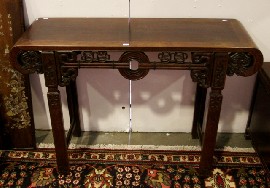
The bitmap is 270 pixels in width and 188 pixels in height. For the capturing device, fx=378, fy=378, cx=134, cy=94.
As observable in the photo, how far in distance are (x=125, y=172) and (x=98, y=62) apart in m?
0.82

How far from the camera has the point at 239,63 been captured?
1.97 metres

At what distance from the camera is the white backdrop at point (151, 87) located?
7.55 feet

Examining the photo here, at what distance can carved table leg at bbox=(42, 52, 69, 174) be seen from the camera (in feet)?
6.50

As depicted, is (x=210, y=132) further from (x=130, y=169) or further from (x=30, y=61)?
(x=30, y=61)

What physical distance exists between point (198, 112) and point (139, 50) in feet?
2.89

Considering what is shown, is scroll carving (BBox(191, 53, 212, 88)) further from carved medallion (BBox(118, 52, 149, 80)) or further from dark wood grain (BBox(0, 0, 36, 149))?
dark wood grain (BBox(0, 0, 36, 149))

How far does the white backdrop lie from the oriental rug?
25 cm

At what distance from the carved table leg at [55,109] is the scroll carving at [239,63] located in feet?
3.04

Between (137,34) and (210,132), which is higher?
(137,34)

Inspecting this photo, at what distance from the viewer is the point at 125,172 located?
2.44 m

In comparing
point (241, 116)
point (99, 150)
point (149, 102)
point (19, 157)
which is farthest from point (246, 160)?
point (19, 157)

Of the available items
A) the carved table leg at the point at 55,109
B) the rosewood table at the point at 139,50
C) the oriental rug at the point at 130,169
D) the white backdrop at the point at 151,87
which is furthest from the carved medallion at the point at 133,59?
the oriental rug at the point at 130,169

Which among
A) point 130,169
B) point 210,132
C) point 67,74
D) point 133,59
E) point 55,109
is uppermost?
point 133,59

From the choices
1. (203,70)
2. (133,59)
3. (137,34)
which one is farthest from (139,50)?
(203,70)
